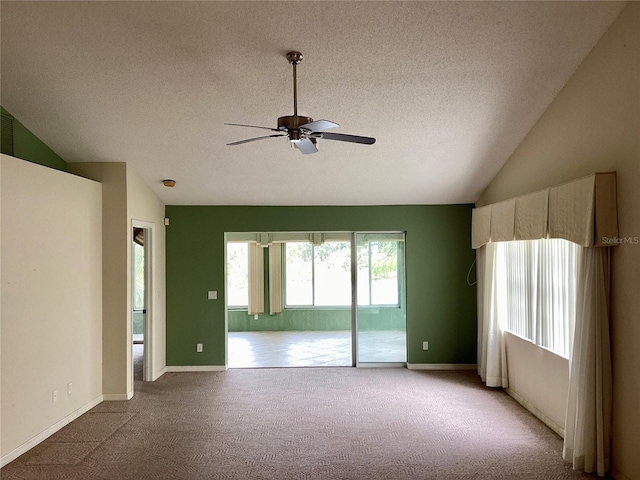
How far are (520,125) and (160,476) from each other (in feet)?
14.3

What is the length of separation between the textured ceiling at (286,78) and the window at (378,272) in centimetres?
143

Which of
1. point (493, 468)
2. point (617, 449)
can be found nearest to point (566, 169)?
point (617, 449)

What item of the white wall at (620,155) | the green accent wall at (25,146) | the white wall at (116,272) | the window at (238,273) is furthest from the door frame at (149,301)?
the white wall at (620,155)

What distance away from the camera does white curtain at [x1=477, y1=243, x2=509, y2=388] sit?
19.3 feet

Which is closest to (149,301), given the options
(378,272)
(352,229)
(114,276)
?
(114,276)

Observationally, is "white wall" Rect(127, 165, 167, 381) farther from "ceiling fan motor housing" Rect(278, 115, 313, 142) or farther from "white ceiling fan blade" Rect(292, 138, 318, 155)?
"ceiling fan motor housing" Rect(278, 115, 313, 142)

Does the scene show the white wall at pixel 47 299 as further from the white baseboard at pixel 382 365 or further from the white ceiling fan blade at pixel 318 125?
the white baseboard at pixel 382 365

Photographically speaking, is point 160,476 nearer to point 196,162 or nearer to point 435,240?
point 196,162

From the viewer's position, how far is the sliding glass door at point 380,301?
7.16 m

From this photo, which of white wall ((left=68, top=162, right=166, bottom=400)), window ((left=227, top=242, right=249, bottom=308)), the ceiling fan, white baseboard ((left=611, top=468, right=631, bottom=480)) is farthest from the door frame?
white baseboard ((left=611, top=468, right=631, bottom=480))

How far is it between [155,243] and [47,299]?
6.93ft

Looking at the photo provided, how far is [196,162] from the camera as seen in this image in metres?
5.72

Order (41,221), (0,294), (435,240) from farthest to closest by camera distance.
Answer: (435,240) → (41,221) → (0,294)

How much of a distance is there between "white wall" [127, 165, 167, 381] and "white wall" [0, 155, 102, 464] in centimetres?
36
